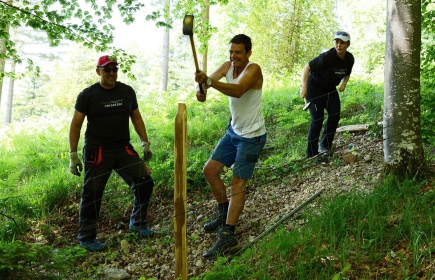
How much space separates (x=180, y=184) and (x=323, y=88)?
3.56 meters

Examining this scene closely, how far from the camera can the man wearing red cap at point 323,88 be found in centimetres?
584

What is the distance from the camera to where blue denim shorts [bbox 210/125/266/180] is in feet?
13.4

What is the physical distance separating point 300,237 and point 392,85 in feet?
6.19

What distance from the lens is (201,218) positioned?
16.9 ft

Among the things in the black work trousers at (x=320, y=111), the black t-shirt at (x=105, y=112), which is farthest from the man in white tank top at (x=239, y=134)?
the black work trousers at (x=320, y=111)

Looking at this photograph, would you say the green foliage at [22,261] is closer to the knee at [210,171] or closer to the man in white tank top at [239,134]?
the man in white tank top at [239,134]

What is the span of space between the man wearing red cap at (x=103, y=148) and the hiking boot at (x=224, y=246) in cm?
122

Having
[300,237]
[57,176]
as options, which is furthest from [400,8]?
Answer: [57,176]

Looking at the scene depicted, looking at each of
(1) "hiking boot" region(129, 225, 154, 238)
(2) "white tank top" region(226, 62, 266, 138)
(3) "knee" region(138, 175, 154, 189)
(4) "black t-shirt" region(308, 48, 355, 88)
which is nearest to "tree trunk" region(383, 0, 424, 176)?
(2) "white tank top" region(226, 62, 266, 138)

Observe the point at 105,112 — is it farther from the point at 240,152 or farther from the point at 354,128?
the point at 354,128

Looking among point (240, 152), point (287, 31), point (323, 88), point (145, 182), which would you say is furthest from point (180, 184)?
point (287, 31)

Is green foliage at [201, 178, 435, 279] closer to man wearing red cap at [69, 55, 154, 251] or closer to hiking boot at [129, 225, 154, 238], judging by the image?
hiking boot at [129, 225, 154, 238]

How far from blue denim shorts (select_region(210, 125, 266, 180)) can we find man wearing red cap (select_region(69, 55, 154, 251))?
1137mm

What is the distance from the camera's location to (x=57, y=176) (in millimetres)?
6320
